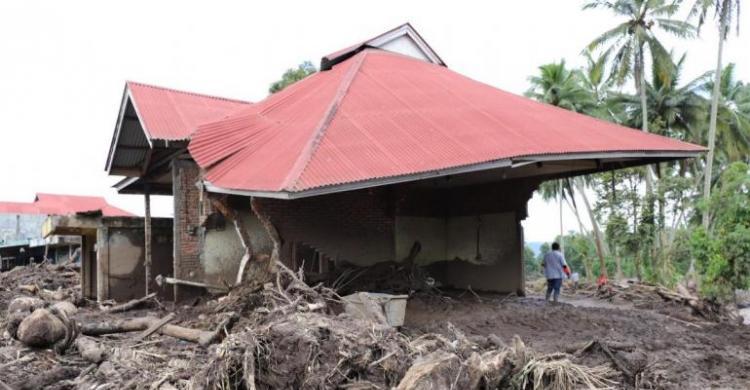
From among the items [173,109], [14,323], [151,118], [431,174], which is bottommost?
[14,323]

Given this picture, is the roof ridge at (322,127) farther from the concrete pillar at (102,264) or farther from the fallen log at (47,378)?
the concrete pillar at (102,264)

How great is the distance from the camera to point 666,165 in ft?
104

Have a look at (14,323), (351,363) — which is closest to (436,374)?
(351,363)

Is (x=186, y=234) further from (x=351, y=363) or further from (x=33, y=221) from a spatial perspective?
(x=33, y=221)

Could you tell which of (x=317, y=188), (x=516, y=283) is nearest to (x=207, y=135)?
(x=317, y=188)

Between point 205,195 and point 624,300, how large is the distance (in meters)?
11.5

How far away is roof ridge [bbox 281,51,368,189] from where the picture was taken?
868cm

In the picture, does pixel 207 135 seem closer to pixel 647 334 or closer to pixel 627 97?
pixel 647 334

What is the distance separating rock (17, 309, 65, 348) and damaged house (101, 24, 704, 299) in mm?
3133

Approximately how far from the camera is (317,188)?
27.7 feet

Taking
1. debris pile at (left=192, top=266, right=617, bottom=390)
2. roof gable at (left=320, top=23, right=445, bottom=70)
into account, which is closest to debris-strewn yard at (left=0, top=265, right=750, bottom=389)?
debris pile at (left=192, top=266, right=617, bottom=390)

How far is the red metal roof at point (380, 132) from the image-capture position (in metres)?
9.42

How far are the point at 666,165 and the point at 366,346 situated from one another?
99.7 ft

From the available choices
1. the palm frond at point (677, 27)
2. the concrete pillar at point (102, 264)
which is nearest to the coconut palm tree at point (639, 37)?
the palm frond at point (677, 27)
